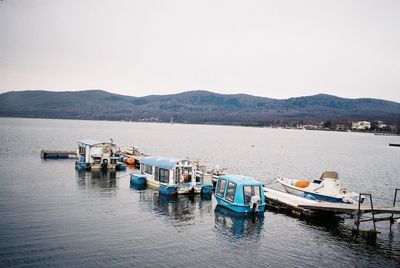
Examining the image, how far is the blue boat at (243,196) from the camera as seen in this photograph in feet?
113

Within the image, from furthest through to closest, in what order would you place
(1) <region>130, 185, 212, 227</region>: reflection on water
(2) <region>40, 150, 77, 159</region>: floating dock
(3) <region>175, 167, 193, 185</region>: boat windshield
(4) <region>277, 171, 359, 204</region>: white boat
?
(2) <region>40, 150, 77, 159</region>: floating dock
(3) <region>175, 167, 193, 185</region>: boat windshield
(4) <region>277, 171, 359, 204</region>: white boat
(1) <region>130, 185, 212, 227</region>: reflection on water

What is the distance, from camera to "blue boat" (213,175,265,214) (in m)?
34.4

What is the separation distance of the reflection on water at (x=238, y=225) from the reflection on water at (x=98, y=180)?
16.2 meters

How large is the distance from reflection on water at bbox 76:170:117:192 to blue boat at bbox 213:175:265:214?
51.5ft

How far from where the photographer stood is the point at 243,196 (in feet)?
114

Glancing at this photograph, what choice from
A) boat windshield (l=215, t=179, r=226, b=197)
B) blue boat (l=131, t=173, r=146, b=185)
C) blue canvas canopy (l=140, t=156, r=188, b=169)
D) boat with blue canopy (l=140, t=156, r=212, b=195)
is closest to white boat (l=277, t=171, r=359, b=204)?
boat windshield (l=215, t=179, r=226, b=197)

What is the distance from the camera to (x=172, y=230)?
2917 centimetres

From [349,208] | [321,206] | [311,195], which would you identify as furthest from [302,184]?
[349,208]

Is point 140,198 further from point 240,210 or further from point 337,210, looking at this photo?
point 337,210

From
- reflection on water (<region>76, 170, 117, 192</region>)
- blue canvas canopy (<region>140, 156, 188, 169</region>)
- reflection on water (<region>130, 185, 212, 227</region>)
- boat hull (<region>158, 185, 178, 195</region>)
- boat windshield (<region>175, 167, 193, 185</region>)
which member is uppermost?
blue canvas canopy (<region>140, 156, 188, 169</region>)

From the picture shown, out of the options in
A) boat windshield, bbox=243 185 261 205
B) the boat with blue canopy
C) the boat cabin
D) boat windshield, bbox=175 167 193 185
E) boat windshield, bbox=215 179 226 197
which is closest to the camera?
boat windshield, bbox=243 185 261 205

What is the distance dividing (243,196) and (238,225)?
3.63 meters

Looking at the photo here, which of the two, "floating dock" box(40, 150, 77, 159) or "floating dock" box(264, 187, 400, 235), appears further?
"floating dock" box(40, 150, 77, 159)

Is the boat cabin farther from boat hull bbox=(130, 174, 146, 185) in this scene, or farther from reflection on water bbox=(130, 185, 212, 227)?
reflection on water bbox=(130, 185, 212, 227)
